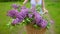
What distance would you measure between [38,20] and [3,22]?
443cm

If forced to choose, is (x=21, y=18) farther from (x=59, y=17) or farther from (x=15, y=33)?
(x=59, y=17)

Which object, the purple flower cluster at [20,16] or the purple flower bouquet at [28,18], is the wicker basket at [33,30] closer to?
the purple flower bouquet at [28,18]

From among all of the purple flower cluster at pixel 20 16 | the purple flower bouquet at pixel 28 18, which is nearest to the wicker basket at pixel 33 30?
the purple flower bouquet at pixel 28 18

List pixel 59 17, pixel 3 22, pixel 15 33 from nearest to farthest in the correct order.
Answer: pixel 15 33
pixel 3 22
pixel 59 17

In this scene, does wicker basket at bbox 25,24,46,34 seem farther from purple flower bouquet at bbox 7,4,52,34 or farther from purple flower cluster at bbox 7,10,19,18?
purple flower cluster at bbox 7,10,19,18

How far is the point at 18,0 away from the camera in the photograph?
10531 mm

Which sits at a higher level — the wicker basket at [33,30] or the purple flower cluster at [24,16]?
the purple flower cluster at [24,16]

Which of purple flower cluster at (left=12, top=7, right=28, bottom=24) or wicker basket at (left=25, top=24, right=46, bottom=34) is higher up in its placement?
purple flower cluster at (left=12, top=7, right=28, bottom=24)

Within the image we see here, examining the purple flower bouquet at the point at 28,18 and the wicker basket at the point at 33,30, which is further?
the wicker basket at the point at 33,30

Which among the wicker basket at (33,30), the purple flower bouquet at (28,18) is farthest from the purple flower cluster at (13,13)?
the wicker basket at (33,30)

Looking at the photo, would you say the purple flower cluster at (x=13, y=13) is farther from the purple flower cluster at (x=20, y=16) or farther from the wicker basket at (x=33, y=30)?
the wicker basket at (x=33, y=30)

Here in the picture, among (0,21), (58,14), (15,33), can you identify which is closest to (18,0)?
(58,14)

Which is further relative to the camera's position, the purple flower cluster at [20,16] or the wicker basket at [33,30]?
the wicker basket at [33,30]

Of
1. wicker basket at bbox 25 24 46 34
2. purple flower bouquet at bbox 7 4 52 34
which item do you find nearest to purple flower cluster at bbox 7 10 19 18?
purple flower bouquet at bbox 7 4 52 34
